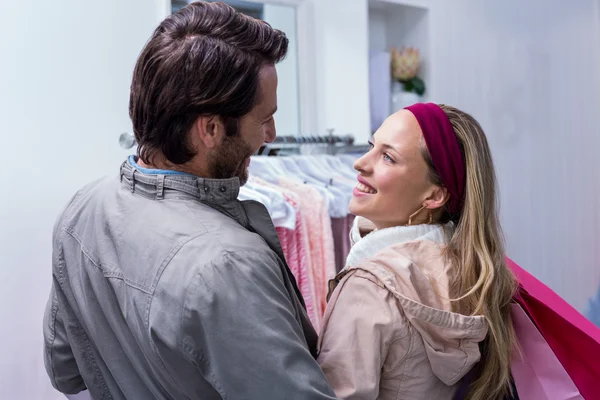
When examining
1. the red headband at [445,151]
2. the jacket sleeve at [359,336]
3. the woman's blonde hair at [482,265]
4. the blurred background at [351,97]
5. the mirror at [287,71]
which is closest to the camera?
the jacket sleeve at [359,336]

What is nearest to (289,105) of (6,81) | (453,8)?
(453,8)

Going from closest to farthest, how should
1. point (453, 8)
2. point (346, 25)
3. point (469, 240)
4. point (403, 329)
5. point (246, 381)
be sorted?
1. point (246, 381)
2. point (403, 329)
3. point (469, 240)
4. point (346, 25)
5. point (453, 8)

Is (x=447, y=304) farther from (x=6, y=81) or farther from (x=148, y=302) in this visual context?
(x=6, y=81)

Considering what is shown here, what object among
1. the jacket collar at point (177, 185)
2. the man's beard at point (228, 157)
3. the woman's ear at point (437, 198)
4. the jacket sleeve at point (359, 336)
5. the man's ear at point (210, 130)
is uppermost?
the man's ear at point (210, 130)

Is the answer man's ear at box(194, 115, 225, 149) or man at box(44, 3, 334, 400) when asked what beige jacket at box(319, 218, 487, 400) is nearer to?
man at box(44, 3, 334, 400)

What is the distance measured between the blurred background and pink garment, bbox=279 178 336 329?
0.62 meters

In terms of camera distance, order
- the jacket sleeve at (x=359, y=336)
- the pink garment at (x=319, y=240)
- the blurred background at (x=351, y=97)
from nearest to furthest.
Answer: the jacket sleeve at (x=359, y=336)
the blurred background at (x=351, y=97)
the pink garment at (x=319, y=240)

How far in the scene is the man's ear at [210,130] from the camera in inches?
47.8

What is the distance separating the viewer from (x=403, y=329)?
4.51 ft

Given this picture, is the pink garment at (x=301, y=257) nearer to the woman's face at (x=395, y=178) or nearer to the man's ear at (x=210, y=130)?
the woman's face at (x=395, y=178)

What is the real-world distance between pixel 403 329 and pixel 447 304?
150 mm

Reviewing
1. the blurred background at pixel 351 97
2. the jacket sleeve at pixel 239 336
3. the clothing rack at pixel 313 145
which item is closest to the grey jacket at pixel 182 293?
the jacket sleeve at pixel 239 336

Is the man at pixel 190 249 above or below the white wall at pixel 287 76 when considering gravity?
below

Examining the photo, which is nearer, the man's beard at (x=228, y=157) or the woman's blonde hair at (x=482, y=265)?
the man's beard at (x=228, y=157)
